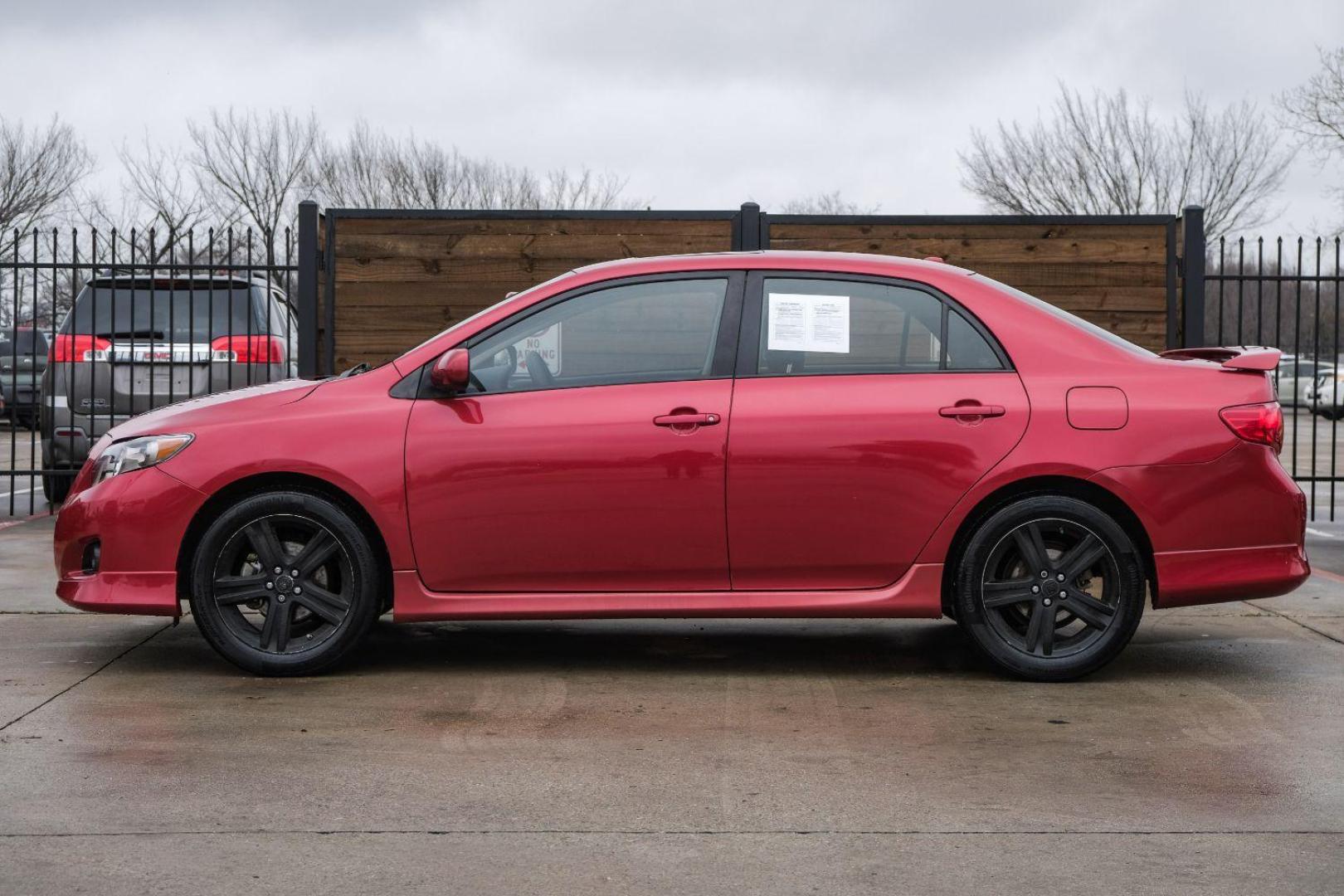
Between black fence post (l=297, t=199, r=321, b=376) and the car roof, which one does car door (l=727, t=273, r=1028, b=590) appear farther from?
black fence post (l=297, t=199, r=321, b=376)

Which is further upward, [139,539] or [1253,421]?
[1253,421]

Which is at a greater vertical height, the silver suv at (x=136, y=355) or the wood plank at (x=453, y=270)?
the wood plank at (x=453, y=270)

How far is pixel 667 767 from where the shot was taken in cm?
462

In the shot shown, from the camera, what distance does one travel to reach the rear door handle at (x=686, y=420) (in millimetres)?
5660

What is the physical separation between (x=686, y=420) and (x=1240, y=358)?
2046mm

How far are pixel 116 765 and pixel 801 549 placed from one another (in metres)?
2.42

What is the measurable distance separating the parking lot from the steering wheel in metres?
1.12

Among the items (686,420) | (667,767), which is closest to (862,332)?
(686,420)

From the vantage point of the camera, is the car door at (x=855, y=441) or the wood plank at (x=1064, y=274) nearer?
the car door at (x=855, y=441)

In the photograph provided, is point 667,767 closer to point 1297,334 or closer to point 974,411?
point 974,411

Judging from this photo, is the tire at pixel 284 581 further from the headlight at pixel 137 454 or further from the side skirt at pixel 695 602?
the headlight at pixel 137 454

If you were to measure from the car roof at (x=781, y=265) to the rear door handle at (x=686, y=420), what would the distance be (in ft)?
2.07

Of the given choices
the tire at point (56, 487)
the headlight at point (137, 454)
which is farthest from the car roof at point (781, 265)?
the tire at point (56, 487)

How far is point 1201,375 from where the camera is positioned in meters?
5.76
